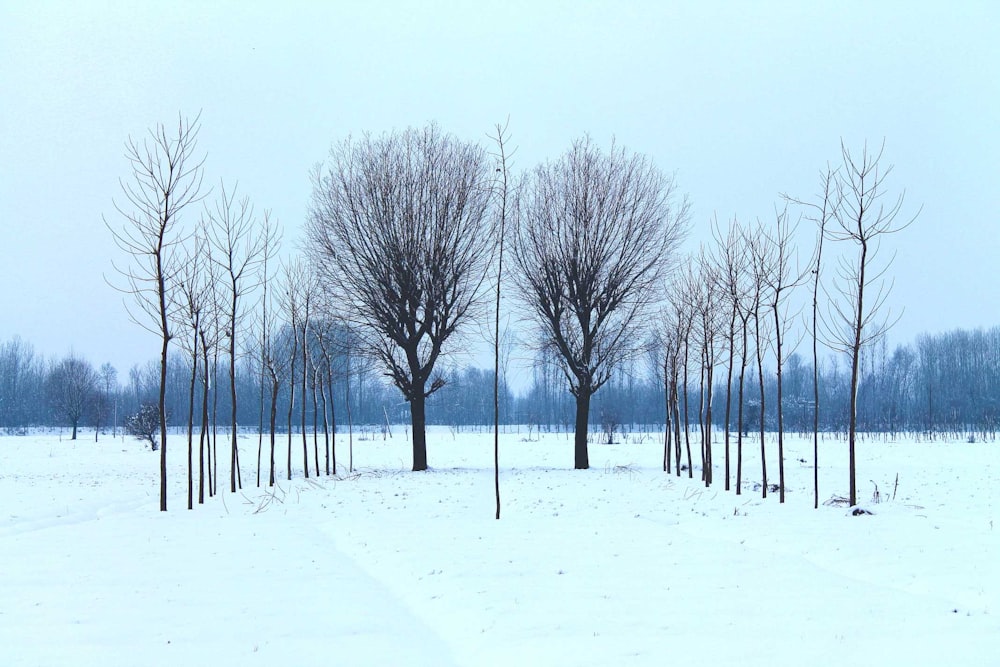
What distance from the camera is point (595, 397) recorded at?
3984 inches

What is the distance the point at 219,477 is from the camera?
25.3 meters

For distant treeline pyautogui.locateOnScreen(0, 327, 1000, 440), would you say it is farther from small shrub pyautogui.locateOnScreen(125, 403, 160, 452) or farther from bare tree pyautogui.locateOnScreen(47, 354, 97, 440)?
small shrub pyautogui.locateOnScreen(125, 403, 160, 452)

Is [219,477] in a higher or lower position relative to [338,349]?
lower

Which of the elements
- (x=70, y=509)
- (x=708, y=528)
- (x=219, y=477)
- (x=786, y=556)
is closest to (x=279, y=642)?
(x=786, y=556)

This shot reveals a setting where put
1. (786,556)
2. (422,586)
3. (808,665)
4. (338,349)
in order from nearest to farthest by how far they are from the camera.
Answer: (808,665) → (422,586) → (786,556) → (338,349)

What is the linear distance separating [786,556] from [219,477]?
21.5 m

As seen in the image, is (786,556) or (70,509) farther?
(70,509)

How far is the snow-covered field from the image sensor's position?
5.80 metres

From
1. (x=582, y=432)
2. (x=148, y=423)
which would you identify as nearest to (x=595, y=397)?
(x=148, y=423)

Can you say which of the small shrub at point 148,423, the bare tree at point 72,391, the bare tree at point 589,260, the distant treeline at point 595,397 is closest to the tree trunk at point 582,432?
the bare tree at point 589,260

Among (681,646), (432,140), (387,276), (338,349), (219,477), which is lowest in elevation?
(219,477)

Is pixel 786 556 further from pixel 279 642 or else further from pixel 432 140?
pixel 432 140

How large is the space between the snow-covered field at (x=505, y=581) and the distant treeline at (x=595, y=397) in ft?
164

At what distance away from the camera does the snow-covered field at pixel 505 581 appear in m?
5.80
